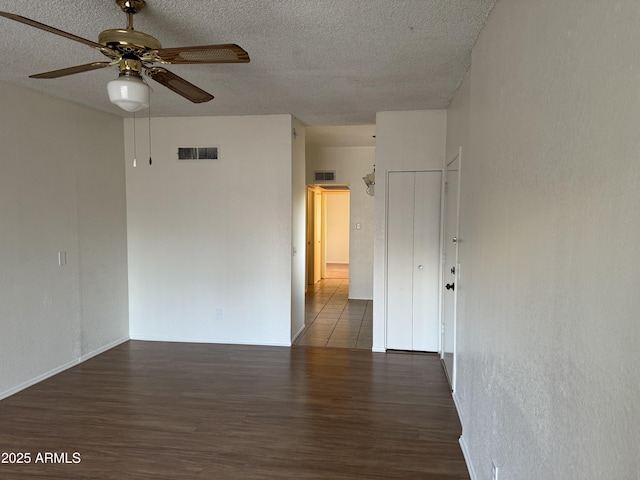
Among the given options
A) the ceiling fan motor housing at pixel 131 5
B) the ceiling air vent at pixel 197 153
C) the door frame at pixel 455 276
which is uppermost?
the ceiling fan motor housing at pixel 131 5

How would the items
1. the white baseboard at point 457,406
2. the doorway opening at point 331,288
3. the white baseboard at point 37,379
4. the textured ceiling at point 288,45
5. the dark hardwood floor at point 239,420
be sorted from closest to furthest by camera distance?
the textured ceiling at point 288,45 < the dark hardwood floor at point 239,420 < the white baseboard at point 457,406 < the white baseboard at point 37,379 < the doorway opening at point 331,288

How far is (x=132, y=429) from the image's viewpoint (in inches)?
120

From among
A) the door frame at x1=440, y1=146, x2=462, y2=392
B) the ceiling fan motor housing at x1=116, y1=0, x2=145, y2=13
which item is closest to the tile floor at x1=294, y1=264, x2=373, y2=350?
the door frame at x1=440, y1=146, x2=462, y2=392

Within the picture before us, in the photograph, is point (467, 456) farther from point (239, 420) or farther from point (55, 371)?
point (55, 371)

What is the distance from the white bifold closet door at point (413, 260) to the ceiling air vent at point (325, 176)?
3.17m

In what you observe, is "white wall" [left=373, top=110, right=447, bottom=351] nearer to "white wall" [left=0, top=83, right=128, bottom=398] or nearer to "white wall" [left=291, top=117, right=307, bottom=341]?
"white wall" [left=291, top=117, right=307, bottom=341]

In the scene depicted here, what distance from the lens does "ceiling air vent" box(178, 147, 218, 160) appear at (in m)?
5.00

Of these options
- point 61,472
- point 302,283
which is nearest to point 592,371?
point 61,472

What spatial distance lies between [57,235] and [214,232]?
5.22 feet

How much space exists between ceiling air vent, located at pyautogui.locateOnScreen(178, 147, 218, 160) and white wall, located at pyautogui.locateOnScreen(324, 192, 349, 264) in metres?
8.75

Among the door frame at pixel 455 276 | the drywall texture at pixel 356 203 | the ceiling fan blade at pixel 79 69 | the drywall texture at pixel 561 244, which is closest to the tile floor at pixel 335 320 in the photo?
the drywall texture at pixel 356 203

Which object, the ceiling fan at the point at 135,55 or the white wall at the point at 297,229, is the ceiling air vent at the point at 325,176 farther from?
the ceiling fan at the point at 135,55

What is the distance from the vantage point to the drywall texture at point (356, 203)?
7.72 meters

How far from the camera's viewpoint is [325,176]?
308 inches
